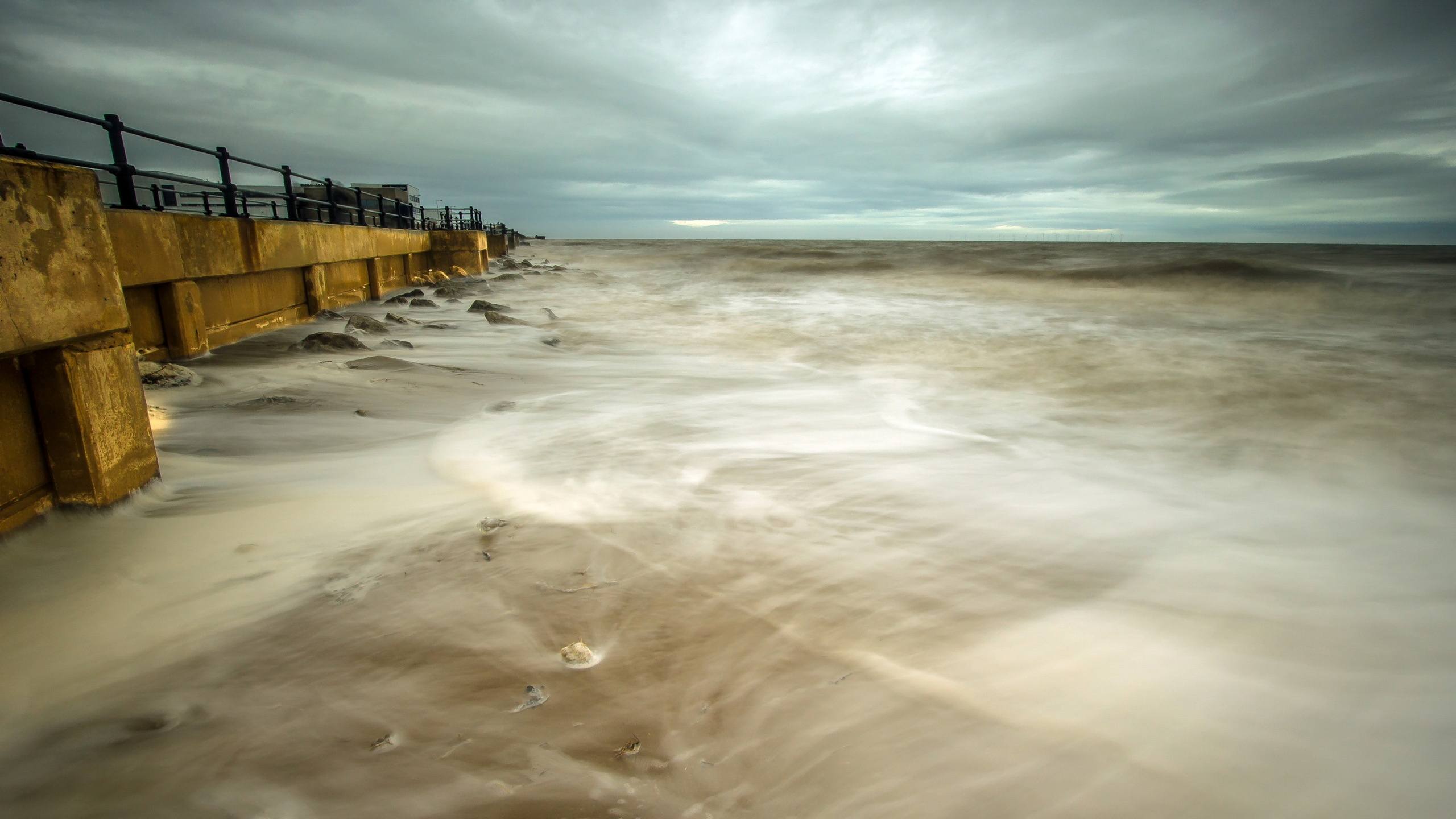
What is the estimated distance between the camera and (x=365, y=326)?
762 cm

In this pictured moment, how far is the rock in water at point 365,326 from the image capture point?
24.7ft

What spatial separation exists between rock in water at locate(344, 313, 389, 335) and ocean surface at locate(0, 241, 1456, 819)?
274 centimetres

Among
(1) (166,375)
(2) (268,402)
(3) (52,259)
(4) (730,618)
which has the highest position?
(3) (52,259)

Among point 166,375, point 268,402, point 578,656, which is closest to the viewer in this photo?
point 578,656

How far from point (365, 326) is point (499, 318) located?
7.61 ft

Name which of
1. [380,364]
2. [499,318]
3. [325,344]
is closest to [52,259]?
[380,364]

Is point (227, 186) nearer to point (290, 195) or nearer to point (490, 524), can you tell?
point (290, 195)

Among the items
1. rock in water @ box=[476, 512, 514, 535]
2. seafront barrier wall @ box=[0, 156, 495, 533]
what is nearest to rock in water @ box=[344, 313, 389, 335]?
seafront barrier wall @ box=[0, 156, 495, 533]

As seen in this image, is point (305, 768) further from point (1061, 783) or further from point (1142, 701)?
point (1142, 701)

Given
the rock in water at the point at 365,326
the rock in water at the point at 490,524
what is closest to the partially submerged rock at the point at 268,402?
the rock in water at the point at 490,524

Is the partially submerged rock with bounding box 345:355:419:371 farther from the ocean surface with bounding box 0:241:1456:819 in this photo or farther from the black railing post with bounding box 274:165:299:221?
the black railing post with bounding box 274:165:299:221

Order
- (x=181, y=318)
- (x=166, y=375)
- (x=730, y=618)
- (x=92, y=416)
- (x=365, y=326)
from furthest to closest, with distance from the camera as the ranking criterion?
(x=365, y=326)
(x=181, y=318)
(x=166, y=375)
(x=92, y=416)
(x=730, y=618)

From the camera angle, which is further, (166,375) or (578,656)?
(166,375)

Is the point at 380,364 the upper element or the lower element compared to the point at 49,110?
lower
